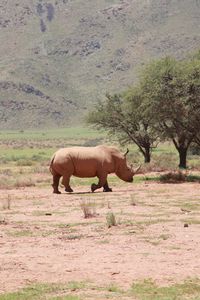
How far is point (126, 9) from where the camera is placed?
190875 mm

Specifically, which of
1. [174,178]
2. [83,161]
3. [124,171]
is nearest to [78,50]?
[174,178]

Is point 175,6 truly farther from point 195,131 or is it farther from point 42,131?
point 195,131

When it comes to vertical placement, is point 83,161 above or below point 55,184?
above

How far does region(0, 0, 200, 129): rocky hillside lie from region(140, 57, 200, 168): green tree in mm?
105581

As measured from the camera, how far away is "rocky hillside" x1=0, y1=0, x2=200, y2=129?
14350 centimetres

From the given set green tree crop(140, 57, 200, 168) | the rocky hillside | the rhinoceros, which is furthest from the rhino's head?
the rocky hillside

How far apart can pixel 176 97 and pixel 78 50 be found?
145254mm

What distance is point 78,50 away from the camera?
174625 millimetres

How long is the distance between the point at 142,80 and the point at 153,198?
51.9 feet

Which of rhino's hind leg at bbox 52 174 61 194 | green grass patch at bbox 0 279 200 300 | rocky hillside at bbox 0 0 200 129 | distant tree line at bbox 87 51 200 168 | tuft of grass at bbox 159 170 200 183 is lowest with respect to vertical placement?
tuft of grass at bbox 159 170 200 183

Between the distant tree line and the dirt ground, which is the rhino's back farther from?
the distant tree line

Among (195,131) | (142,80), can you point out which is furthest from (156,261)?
(142,80)

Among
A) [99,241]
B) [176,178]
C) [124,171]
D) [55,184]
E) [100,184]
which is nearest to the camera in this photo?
[99,241]

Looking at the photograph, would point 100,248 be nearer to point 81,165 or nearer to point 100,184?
point 100,184
